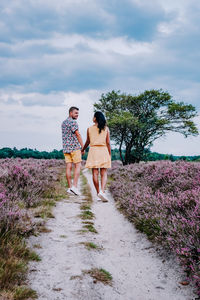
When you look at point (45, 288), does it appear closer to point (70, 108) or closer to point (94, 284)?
point (94, 284)

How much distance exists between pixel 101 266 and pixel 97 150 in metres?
4.53

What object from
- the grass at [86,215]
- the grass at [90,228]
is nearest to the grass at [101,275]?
the grass at [90,228]

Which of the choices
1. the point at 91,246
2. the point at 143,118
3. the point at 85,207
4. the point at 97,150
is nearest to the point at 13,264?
the point at 91,246

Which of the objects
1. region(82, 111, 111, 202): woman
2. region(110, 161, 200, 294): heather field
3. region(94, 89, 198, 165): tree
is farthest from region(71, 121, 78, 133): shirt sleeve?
region(94, 89, 198, 165): tree

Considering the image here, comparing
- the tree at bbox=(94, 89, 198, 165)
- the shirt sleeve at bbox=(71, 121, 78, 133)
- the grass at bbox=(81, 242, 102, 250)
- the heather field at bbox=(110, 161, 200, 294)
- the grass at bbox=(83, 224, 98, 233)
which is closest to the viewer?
the heather field at bbox=(110, 161, 200, 294)

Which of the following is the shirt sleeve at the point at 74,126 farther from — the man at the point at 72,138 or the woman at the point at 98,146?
the woman at the point at 98,146

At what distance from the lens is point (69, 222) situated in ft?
16.8

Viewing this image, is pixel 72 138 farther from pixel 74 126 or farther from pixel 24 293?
pixel 24 293

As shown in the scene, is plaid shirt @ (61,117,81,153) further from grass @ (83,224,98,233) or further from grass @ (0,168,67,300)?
grass @ (0,168,67,300)

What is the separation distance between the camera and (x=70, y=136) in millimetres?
8148

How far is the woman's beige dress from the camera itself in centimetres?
747

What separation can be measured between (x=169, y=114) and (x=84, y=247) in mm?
29659

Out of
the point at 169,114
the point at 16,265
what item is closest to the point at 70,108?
the point at 16,265

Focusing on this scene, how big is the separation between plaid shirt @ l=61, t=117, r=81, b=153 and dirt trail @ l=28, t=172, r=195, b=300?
339 cm
